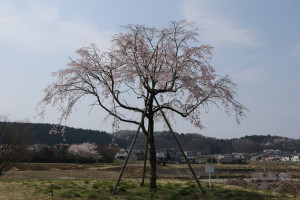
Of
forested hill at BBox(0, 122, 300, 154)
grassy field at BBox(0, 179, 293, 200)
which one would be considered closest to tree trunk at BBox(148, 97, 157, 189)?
grassy field at BBox(0, 179, 293, 200)

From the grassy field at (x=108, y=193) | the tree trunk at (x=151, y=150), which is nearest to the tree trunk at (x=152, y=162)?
the tree trunk at (x=151, y=150)

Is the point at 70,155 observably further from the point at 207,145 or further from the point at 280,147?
the point at 280,147

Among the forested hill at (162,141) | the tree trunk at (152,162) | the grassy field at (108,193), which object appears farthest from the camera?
the forested hill at (162,141)

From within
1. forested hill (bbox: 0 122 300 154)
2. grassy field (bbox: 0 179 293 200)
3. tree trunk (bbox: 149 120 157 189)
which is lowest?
grassy field (bbox: 0 179 293 200)

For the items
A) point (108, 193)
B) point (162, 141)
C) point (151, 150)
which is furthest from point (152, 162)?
point (162, 141)

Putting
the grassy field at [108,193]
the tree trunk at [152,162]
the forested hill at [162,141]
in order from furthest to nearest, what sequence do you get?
1. the forested hill at [162,141]
2. the tree trunk at [152,162]
3. the grassy field at [108,193]

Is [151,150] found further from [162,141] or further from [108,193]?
[162,141]

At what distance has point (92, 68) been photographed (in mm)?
13602

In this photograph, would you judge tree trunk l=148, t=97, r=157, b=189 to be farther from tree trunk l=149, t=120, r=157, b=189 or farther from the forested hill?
the forested hill

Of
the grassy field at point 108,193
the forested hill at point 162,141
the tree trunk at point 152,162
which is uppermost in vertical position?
the forested hill at point 162,141

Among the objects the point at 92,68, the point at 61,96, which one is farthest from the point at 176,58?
the point at 61,96

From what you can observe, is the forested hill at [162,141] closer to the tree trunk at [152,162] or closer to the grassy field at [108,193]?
the tree trunk at [152,162]

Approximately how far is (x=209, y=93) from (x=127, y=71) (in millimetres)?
3940

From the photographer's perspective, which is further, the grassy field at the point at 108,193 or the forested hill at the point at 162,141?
the forested hill at the point at 162,141
